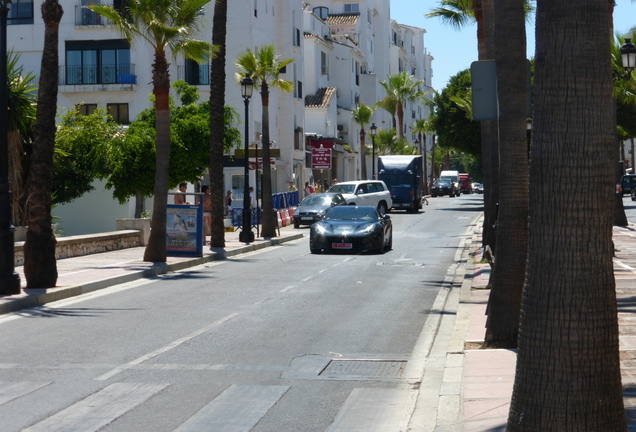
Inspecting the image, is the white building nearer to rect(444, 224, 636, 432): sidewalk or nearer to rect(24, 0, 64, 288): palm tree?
rect(24, 0, 64, 288): palm tree

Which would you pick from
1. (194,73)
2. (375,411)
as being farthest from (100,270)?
(194,73)

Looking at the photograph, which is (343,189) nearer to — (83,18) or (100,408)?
(83,18)

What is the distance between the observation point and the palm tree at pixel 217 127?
31.1 meters

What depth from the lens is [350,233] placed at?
2998 centimetres

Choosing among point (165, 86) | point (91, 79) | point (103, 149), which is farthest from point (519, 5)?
point (91, 79)

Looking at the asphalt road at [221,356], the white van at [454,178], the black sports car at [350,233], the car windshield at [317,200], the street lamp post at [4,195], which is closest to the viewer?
the asphalt road at [221,356]

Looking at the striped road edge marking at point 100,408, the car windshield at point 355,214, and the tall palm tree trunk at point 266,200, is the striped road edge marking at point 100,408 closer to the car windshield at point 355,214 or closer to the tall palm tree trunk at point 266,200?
the car windshield at point 355,214

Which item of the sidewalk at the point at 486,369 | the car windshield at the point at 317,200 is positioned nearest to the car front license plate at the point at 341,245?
the sidewalk at the point at 486,369

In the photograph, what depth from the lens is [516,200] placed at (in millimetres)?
12328

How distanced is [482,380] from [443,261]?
18.3 meters

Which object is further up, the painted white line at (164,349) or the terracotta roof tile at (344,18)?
the terracotta roof tile at (344,18)

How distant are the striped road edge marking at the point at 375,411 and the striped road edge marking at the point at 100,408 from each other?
188 centimetres

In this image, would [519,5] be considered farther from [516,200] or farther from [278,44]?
[278,44]

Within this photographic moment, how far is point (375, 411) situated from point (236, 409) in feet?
4.03
